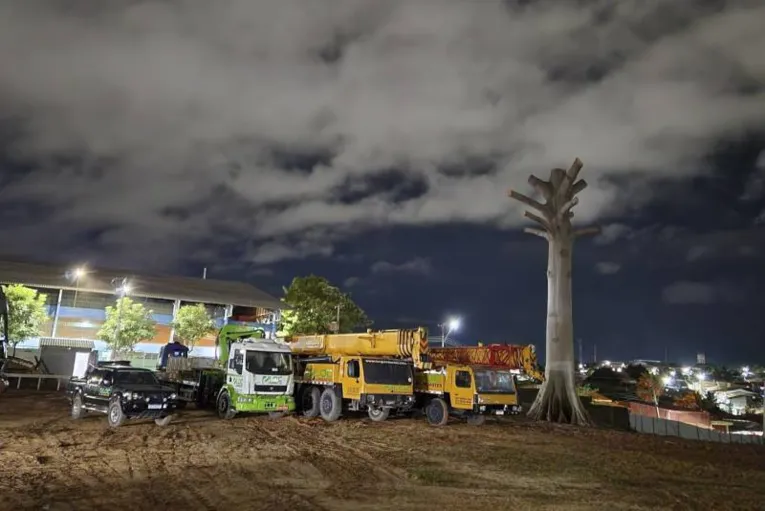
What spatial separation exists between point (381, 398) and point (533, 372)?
6266mm

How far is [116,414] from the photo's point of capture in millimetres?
16641

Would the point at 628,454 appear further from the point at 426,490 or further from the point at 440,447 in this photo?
the point at 426,490

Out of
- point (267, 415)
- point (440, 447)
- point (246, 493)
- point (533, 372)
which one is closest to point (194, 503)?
point (246, 493)

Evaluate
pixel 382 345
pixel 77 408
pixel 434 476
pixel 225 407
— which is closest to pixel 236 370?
pixel 225 407

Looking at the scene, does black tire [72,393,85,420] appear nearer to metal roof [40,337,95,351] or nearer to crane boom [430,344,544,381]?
crane boom [430,344,544,381]

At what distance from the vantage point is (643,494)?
9672 millimetres

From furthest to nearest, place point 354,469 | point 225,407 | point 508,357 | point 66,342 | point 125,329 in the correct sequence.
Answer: point 66,342 < point 125,329 < point 508,357 < point 225,407 < point 354,469

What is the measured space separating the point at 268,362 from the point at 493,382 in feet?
28.0

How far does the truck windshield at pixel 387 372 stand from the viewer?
65.6ft

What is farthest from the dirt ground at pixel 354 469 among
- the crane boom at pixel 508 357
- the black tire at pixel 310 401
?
the crane boom at pixel 508 357

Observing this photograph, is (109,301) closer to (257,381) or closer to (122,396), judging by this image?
(257,381)

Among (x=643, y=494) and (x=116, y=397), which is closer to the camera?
(x=643, y=494)

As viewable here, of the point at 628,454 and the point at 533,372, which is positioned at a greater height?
Answer: the point at 533,372

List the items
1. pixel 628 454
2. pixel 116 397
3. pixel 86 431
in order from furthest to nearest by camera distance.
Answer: pixel 116 397 < pixel 86 431 < pixel 628 454
